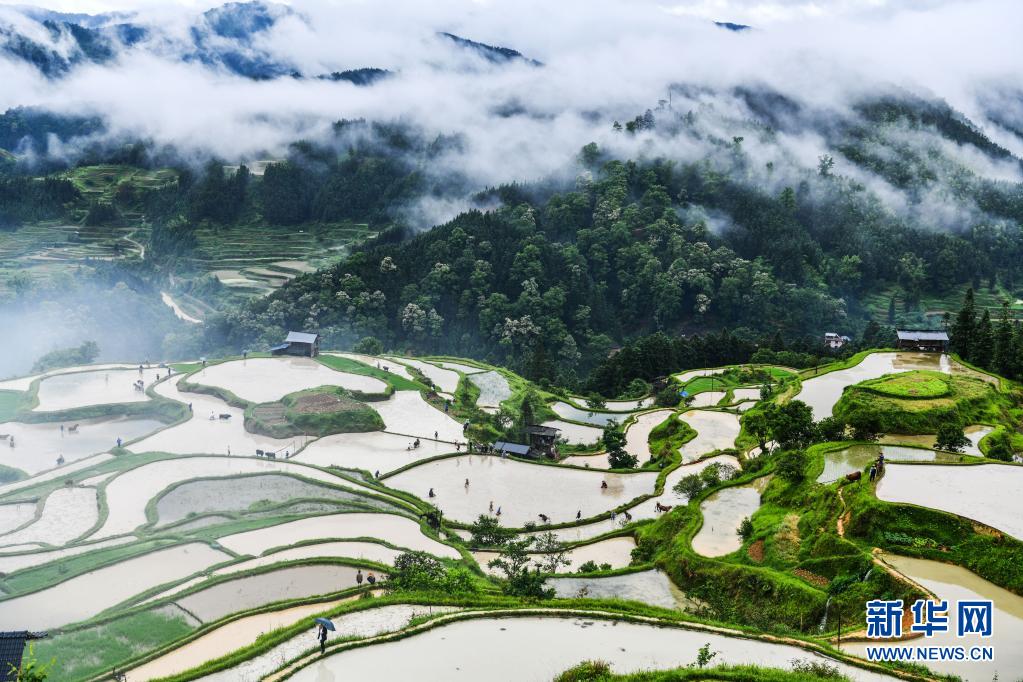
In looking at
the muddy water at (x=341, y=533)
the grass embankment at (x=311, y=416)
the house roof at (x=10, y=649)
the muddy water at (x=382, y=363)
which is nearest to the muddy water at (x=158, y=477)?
the muddy water at (x=341, y=533)

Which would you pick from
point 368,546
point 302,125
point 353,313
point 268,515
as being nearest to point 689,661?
point 368,546

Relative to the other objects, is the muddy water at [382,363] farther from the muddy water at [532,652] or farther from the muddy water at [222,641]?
the muddy water at [532,652]

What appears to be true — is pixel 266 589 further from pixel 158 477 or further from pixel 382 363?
pixel 382 363

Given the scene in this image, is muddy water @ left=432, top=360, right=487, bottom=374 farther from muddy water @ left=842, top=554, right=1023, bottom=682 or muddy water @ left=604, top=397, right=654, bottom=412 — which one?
muddy water @ left=842, top=554, right=1023, bottom=682

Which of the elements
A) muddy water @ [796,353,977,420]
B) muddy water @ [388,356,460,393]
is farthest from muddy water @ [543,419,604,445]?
muddy water @ [796,353,977,420]

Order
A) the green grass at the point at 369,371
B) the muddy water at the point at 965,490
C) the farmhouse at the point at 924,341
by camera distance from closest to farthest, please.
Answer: the muddy water at the point at 965,490 → the farmhouse at the point at 924,341 → the green grass at the point at 369,371

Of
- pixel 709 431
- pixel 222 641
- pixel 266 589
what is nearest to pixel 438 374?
pixel 709 431
